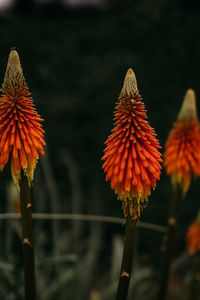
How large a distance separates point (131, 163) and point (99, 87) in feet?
11.3

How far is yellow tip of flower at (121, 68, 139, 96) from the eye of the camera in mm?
1503

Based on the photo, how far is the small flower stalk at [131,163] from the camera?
1.62m

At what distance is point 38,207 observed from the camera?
4039mm

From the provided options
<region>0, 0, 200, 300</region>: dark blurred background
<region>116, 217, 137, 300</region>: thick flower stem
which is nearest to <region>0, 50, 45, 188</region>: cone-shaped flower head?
<region>116, 217, 137, 300</region>: thick flower stem

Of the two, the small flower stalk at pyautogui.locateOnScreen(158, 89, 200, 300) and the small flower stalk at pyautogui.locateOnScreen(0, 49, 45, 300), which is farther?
the small flower stalk at pyautogui.locateOnScreen(158, 89, 200, 300)

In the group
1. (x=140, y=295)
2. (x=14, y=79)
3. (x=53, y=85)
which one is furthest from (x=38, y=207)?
(x=14, y=79)

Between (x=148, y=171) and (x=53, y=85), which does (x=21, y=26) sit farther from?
(x=148, y=171)

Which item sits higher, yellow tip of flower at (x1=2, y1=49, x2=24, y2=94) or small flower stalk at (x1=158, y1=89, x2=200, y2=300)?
yellow tip of flower at (x1=2, y1=49, x2=24, y2=94)

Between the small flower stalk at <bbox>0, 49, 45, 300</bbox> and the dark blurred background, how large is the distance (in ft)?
8.21

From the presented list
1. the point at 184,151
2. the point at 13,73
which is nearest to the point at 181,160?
the point at 184,151

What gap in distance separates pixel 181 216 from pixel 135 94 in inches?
131

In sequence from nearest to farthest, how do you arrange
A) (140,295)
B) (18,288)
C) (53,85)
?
(18,288) < (140,295) < (53,85)

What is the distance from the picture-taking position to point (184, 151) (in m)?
2.14

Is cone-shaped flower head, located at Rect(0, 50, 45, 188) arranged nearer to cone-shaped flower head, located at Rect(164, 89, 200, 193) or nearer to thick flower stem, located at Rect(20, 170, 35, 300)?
thick flower stem, located at Rect(20, 170, 35, 300)
